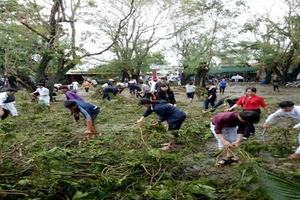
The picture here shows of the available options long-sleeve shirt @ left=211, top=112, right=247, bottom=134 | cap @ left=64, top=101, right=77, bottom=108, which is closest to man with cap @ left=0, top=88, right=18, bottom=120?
cap @ left=64, top=101, right=77, bottom=108

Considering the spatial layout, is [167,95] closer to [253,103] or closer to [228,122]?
[253,103]

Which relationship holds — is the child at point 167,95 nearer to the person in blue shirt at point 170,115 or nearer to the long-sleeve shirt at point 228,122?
the person in blue shirt at point 170,115

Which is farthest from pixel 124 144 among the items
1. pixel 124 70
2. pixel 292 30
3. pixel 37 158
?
pixel 124 70

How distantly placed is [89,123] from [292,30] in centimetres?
2553

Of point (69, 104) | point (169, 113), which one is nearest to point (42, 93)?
point (69, 104)

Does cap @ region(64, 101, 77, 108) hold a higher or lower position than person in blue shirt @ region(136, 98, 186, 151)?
higher

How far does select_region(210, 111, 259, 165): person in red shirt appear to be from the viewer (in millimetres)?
4474

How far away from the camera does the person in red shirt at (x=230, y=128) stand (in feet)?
14.7

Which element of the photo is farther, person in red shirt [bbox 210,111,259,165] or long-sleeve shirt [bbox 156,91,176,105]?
long-sleeve shirt [bbox 156,91,176,105]

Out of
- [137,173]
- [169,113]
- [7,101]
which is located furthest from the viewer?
[7,101]

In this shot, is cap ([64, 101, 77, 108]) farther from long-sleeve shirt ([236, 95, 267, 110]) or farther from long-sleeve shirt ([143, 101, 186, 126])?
long-sleeve shirt ([236, 95, 267, 110])

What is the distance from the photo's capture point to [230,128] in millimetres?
5039

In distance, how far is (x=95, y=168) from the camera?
4.20 metres

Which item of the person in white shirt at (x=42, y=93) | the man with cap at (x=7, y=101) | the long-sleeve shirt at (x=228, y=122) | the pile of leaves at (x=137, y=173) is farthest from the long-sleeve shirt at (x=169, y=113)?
the person in white shirt at (x=42, y=93)
